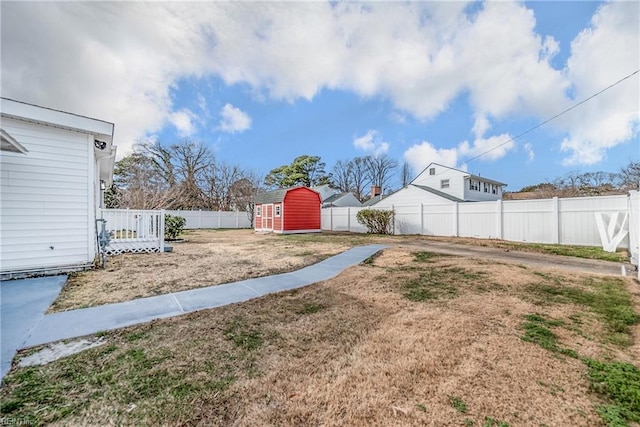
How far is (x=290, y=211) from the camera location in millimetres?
17344

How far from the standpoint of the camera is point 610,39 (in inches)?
325

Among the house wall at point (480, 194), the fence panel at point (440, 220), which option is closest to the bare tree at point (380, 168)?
the house wall at point (480, 194)

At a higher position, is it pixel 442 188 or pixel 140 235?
pixel 442 188

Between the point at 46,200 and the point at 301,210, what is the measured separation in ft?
43.3

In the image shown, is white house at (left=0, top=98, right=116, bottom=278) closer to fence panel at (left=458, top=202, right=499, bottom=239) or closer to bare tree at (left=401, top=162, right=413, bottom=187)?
fence panel at (left=458, top=202, right=499, bottom=239)

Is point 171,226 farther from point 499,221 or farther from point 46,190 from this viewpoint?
point 499,221

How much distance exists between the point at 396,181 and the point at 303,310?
40.9 m

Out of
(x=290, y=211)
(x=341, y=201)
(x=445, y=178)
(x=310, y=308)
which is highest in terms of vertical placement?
(x=445, y=178)

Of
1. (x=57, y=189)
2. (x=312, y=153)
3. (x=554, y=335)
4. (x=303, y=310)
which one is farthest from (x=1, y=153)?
(x=312, y=153)

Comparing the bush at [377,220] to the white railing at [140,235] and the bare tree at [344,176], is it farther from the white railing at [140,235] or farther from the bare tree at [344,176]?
the bare tree at [344,176]

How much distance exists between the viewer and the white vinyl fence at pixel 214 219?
23.2m

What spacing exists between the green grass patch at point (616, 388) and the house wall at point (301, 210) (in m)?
15.6

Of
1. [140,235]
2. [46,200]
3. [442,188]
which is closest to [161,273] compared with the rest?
[46,200]

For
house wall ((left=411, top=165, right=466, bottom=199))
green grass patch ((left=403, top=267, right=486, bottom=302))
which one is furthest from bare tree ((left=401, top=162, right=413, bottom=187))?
green grass patch ((left=403, top=267, right=486, bottom=302))
